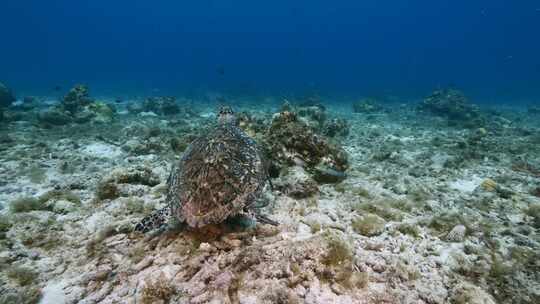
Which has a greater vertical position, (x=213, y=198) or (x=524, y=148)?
(x=213, y=198)

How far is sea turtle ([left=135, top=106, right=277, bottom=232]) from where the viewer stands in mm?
3994

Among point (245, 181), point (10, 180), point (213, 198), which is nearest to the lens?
point (213, 198)

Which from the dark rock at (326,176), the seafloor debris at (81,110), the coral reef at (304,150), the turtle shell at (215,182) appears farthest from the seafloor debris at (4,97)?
the dark rock at (326,176)

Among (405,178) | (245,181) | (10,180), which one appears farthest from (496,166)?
(10,180)

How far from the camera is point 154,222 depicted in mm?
4332

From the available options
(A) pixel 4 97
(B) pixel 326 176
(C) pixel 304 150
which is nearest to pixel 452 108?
(C) pixel 304 150

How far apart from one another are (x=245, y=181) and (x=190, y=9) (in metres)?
208

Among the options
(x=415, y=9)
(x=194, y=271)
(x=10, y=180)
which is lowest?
(x=194, y=271)

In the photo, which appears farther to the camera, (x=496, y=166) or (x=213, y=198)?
(x=496, y=166)

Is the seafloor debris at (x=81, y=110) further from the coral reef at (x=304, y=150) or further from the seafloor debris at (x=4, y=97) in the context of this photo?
the coral reef at (x=304, y=150)

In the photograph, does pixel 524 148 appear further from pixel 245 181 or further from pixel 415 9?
pixel 415 9

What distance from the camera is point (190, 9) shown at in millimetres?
182875

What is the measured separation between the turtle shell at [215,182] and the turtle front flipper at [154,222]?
0.57ft

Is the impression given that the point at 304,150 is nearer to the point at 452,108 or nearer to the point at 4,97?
the point at 452,108
